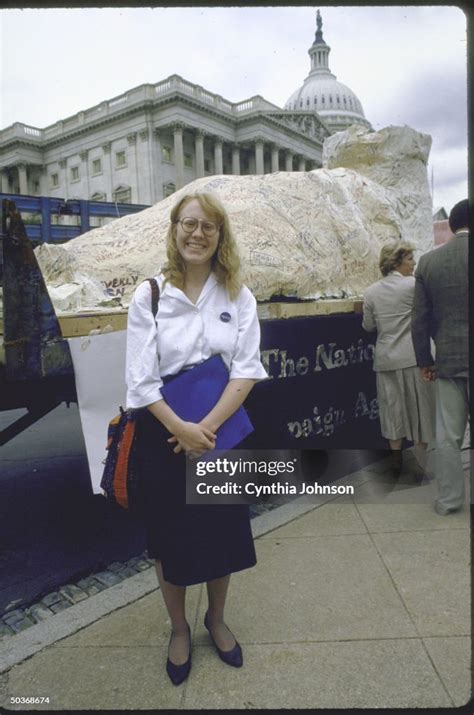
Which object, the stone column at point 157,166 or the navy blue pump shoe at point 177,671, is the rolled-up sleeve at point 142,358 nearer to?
the navy blue pump shoe at point 177,671

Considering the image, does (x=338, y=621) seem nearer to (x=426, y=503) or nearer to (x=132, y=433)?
(x=132, y=433)

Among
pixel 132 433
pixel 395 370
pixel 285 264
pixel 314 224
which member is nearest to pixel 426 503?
pixel 395 370

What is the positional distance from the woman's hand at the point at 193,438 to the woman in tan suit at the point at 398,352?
2329 mm

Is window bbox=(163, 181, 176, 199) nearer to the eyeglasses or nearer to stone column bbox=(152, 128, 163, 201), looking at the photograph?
stone column bbox=(152, 128, 163, 201)

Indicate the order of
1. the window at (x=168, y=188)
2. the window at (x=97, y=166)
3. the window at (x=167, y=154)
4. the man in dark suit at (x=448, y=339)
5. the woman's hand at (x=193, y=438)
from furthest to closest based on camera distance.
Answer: the window at (x=167, y=154) < the window at (x=168, y=188) < the window at (x=97, y=166) < the man in dark suit at (x=448, y=339) < the woman's hand at (x=193, y=438)

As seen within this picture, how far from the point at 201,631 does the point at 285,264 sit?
2.29 metres

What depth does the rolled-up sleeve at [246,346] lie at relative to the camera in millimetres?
2104

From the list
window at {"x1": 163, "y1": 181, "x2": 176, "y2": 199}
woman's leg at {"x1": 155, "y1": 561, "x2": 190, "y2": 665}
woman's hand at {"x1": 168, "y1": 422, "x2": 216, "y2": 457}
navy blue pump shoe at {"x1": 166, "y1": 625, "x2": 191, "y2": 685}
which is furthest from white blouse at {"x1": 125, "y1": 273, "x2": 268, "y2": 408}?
window at {"x1": 163, "y1": 181, "x2": 176, "y2": 199}

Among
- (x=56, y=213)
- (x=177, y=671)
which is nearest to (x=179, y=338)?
(x=177, y=671)

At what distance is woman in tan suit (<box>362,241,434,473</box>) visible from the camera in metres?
3.96

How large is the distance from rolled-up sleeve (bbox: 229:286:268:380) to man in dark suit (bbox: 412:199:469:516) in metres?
1.75

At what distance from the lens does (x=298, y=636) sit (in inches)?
94.3

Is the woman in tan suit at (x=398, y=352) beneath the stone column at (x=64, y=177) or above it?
beneath

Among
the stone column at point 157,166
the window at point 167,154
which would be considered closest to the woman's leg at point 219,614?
the stone column at point 157,166
